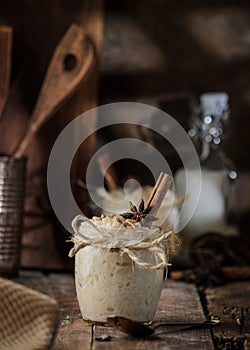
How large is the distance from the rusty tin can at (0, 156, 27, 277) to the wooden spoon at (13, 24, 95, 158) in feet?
0.26

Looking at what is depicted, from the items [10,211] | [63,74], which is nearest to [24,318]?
[10,211]

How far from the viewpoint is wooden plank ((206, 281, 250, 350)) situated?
0.89 m

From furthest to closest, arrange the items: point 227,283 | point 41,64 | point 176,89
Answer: point 176,89 → point 41,64 → point 227,283

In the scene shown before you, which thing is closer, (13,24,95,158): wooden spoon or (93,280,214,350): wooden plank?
(93,280,214,350): wooden plank

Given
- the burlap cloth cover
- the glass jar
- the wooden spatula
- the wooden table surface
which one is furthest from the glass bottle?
the burlap cloth cover

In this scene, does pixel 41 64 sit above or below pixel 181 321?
above

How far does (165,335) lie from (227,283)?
0.43m

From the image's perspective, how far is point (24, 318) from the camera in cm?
81

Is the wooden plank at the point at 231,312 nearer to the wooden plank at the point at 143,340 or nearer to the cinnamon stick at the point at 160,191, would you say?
the wooden plank at the point at 143,340

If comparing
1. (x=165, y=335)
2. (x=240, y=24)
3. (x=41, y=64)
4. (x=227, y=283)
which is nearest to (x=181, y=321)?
(x=165, y=335)

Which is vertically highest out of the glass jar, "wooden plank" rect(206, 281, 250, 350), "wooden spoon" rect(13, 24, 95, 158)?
"wooden spoon" rect(13, 24, 95, 158)

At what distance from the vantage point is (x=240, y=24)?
156 centimetres

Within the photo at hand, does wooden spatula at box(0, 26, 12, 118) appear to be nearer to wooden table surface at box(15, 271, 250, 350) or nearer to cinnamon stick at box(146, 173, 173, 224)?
wooden table surface at box(15, 271, 250, 350)

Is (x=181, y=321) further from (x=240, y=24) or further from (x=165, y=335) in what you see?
(x=240, y=24)
